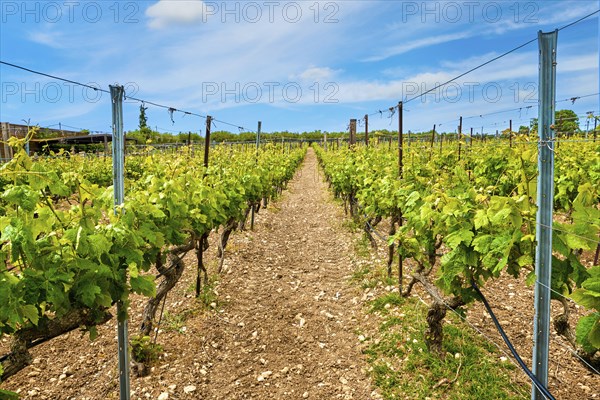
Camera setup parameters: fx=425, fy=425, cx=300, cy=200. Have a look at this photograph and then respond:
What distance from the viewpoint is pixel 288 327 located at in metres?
4.89

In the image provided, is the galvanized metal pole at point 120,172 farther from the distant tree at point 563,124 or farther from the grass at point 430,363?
the distant tree at point 563,124

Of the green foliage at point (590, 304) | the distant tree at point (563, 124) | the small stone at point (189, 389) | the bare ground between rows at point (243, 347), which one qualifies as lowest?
the small stone at point (189, 389)

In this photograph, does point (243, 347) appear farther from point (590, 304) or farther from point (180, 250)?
point (590, 304)

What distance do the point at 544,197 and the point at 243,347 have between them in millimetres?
3311

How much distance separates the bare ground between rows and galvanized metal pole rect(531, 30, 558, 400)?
5.20 ft

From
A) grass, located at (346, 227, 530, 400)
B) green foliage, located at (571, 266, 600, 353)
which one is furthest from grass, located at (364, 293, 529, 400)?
green foliage, located at (571, 266, 600, 353)

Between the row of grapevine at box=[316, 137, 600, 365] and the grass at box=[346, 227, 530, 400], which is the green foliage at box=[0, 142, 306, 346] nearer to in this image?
the row of grapevine at box=[316, 137, 600, 365]

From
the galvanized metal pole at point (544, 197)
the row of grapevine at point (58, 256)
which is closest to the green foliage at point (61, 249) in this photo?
the row of grapevine at point (58, 256)

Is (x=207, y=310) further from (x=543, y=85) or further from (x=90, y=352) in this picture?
(x=543, y=85)

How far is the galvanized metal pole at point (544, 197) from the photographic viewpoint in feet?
7.72

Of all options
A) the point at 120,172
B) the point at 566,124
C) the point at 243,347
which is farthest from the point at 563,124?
the point at 566,124

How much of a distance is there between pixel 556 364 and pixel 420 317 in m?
1.30

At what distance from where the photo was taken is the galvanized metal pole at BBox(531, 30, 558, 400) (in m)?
2.35

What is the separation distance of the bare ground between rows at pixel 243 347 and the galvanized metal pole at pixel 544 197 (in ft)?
5.20
